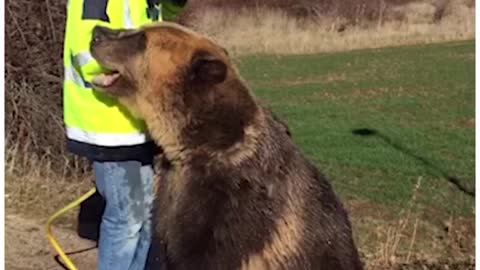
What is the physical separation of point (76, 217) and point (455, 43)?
20981 millimetres

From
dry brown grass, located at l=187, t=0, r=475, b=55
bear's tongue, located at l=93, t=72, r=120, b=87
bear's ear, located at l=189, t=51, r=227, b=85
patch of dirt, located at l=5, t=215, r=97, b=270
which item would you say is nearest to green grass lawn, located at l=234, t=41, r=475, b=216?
dry brown grass, located at l=187, t=0, r=475, b=55

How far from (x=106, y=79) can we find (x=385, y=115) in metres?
15.3

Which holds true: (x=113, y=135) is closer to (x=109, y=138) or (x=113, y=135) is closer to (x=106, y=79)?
(x=109, y=138)

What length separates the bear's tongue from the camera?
4.62 metres

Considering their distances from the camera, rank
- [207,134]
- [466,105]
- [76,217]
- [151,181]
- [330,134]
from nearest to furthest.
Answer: [207,134]
[151,181]
[76,217]
[330,134]
[466,105]

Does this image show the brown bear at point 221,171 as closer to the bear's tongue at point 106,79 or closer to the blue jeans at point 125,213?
the bear's tongue at point 106,79

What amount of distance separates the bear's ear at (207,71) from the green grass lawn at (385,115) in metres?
4.19

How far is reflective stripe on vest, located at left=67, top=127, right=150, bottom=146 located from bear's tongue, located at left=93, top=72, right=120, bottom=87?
1.53 feet

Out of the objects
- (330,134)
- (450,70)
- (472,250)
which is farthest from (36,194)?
(450,70)

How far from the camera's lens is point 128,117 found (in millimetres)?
4977

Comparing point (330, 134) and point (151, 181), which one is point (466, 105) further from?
point (151, 181)

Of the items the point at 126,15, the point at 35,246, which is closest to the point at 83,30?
the point at 126,15

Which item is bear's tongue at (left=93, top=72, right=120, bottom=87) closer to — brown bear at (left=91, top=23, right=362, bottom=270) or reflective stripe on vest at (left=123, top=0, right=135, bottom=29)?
brown bear at (left=91, top=23, right=362, bottom=270)

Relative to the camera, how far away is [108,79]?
4637mm
